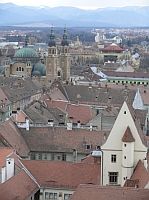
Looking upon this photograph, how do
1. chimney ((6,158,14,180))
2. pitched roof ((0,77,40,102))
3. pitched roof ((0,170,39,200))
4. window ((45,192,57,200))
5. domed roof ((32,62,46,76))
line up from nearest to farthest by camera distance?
pitched roof ((0,170,39,200)) → chimney ((6,158,14,180)) → window ((45,192,57,200)) → pitched roof ((0,77,40,102)) → domed roof ((32,62,46,76))

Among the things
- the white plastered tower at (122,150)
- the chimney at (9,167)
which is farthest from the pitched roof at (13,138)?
the white plastered tower at (122,150)

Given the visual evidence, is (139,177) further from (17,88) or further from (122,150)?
(17,88)

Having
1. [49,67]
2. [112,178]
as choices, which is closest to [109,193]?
[112,178]

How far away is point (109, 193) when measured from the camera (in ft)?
122

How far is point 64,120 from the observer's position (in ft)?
254

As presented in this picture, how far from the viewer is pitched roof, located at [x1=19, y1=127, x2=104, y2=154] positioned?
197 ft

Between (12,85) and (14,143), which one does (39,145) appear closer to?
(14,143)

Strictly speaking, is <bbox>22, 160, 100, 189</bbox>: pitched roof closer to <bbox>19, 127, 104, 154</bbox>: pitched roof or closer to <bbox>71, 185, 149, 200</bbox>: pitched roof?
<bbox>71, 185, 149, 200</bbox>: pitched roof

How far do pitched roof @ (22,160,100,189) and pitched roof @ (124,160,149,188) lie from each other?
3612 mm

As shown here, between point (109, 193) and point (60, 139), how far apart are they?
Result: 2404 centimetres

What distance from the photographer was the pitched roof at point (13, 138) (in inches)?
2272

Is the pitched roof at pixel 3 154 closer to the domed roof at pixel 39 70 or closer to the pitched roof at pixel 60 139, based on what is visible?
the pitched roof at pixel 60 139

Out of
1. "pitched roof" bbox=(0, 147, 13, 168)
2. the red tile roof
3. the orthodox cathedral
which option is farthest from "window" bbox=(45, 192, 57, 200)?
the orthodox cathedral

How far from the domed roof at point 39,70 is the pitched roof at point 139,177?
321 ft
